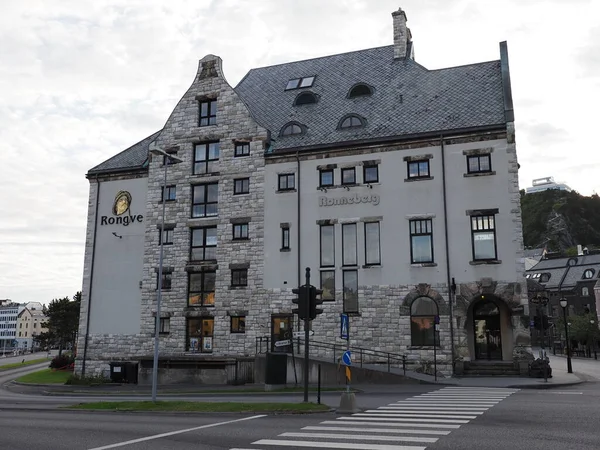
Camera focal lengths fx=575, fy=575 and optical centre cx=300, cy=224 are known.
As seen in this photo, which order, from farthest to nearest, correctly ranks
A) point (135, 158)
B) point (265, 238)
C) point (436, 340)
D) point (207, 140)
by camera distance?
point (135, 158), point (207, 140), point (265, 238), point (436, 340)

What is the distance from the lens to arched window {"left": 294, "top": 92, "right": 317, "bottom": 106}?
37188 millimetres

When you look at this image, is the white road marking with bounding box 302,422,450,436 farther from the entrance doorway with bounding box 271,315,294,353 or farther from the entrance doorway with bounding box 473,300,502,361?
the entrance doorway with bounding box 473,300,502,361

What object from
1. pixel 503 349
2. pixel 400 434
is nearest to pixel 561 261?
pixel 503 349

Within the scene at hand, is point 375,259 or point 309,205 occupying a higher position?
point 309,205

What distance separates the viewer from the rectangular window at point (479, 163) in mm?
29469

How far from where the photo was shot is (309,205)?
32406 millimetres

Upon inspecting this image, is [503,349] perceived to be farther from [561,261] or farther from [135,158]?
[561,261]

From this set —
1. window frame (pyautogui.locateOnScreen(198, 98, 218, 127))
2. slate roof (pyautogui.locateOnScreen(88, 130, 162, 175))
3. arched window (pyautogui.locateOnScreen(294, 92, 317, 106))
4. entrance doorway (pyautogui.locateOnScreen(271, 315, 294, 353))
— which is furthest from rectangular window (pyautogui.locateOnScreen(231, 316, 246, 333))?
arched window (pyautogui.locateOnScreen(294, 92, 317, 106))

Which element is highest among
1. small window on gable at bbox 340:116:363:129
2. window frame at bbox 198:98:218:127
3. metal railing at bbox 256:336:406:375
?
window frame at bbox 198:98:218:127

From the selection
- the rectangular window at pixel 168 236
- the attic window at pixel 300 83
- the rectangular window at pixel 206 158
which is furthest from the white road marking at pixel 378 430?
the attic window at pixel 300 83

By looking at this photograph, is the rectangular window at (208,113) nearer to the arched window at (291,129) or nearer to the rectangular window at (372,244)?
the arched window at (291,129)

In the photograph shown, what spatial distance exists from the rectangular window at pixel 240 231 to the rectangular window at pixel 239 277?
192 centimetres

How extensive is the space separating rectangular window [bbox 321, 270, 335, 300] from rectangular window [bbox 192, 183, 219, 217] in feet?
25.9

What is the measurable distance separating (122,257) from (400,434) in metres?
28.1
